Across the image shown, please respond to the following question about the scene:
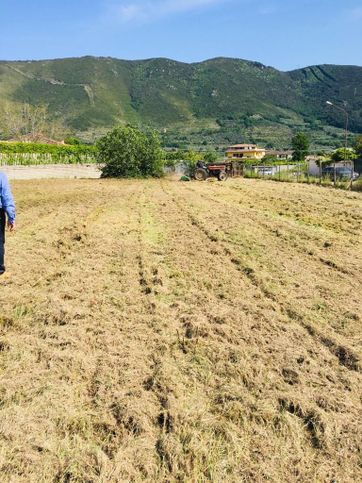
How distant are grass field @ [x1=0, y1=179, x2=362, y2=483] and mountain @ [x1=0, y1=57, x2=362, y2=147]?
10675 cm

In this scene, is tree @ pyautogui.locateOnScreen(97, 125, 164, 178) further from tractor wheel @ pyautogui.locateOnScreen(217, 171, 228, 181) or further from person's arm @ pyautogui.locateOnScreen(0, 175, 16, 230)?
person's arm @ pyautogui.locateOnScreen(0, 175, 16, 230)

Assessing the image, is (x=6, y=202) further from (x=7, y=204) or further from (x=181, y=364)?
(x=181, y=364)

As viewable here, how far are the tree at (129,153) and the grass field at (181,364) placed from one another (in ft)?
73.8

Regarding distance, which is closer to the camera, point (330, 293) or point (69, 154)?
point (330, 293)

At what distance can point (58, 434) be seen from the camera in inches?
108

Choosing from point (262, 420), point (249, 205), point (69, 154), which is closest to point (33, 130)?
point (69, 154)

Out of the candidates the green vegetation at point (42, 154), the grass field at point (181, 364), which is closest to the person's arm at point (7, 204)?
A: the grass field at point (181, 364)

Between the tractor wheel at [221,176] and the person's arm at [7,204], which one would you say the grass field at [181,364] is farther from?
the tractor wheel at [221,176]

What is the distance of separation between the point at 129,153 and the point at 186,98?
144751mm

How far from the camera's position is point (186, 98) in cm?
16525

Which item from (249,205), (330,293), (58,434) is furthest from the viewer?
(249,205)

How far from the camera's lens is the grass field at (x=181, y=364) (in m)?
2.56

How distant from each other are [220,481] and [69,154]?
39.7 meters

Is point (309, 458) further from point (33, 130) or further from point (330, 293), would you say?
point (33, 130)
